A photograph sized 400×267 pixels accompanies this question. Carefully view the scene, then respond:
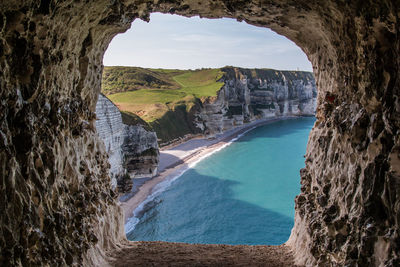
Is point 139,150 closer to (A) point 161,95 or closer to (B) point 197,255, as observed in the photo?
(B) point 197,255

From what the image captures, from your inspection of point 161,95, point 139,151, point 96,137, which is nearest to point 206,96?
point 161,95

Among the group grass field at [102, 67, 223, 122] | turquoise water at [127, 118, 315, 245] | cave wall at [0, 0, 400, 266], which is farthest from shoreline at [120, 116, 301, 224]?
cave wall at [0, 0, 400, 266]

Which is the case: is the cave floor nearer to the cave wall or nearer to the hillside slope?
the cave wall

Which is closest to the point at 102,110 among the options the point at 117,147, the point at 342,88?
the point at 117,147

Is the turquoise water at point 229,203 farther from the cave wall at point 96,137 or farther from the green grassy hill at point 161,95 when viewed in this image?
the cave wall at point 96,137

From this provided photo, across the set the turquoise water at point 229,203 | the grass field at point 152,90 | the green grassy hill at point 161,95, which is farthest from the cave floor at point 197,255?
the grass field at point 152,90

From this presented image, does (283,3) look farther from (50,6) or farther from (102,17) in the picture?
(50,6)
